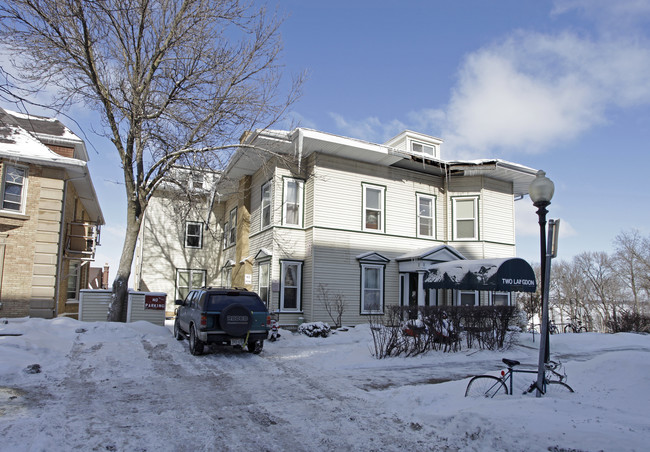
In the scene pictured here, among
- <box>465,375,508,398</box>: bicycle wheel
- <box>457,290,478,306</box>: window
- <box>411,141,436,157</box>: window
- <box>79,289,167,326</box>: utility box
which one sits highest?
<box>411,141,436,157</box>: window

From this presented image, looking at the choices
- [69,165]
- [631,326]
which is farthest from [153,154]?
[631,326]

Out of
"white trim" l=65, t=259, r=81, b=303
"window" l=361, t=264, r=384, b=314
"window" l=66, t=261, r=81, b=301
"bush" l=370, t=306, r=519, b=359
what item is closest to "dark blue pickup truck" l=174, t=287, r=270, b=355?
"bush" l=370, t=306, r=519, b=359

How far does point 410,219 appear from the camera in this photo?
66.7ft

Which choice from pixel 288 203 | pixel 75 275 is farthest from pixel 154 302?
pixel 75 275

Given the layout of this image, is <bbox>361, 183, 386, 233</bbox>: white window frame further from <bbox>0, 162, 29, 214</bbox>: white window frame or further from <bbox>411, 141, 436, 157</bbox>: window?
<bbox>0, 162, 29, 214</bbox>: white window frame

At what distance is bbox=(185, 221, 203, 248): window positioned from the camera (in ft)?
84.8

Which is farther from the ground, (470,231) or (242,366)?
(470,231)

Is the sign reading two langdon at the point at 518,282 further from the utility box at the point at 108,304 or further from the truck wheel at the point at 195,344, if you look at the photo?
the utility box at the point at 108,304

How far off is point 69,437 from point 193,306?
679 centimetres

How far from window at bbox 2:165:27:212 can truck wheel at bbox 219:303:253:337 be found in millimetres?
11565

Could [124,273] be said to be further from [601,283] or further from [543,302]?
[601,283]

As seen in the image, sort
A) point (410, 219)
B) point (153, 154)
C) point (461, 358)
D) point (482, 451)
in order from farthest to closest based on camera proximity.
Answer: point (410, 219) < point (153, 154) < point (461, 358) < point (482, 451)

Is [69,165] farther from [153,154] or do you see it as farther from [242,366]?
[242,366]

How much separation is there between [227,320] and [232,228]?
1485 cm
